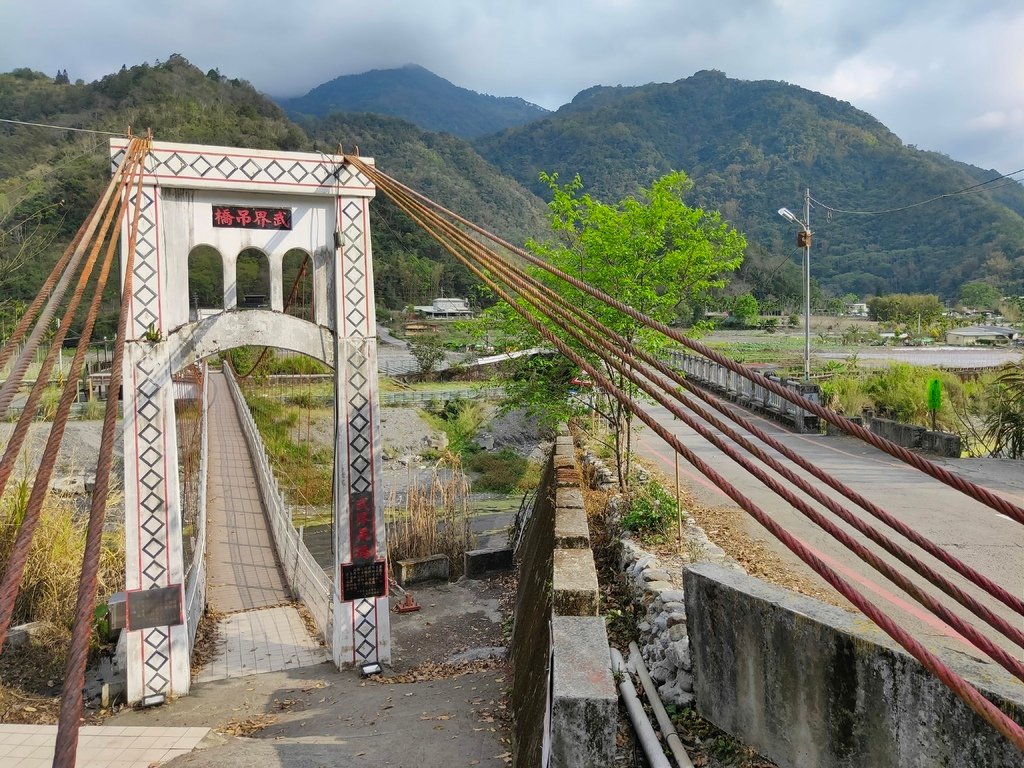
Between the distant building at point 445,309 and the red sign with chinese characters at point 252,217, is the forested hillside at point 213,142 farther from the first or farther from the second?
the red sign with chinese characters at point 252,217

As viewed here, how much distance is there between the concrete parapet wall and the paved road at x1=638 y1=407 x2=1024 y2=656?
0.67 meters

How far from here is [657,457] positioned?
11555 millimetres

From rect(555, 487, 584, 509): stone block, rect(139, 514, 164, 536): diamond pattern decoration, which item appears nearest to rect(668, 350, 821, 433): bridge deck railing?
rect(555, 487, 584, 509): stone block

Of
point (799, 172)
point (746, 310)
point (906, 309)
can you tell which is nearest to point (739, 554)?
point (746, 310)

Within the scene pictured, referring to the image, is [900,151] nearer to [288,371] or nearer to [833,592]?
[288,371]

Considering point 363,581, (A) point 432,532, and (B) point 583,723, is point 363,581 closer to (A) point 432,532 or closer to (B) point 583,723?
(B) point 583,723

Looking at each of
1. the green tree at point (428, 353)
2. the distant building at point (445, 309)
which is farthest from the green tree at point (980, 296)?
the green tree at point (428, 353)

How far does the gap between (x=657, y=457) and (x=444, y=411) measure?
1308 cm

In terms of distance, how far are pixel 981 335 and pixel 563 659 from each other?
41.0 m

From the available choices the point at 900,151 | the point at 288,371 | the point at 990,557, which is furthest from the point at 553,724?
the point at 900,151

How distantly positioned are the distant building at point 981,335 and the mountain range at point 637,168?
9438 mm

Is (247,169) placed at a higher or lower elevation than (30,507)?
higher

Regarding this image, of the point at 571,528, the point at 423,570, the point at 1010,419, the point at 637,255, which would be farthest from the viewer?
the point at 1010,419

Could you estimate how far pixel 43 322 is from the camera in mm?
2465
